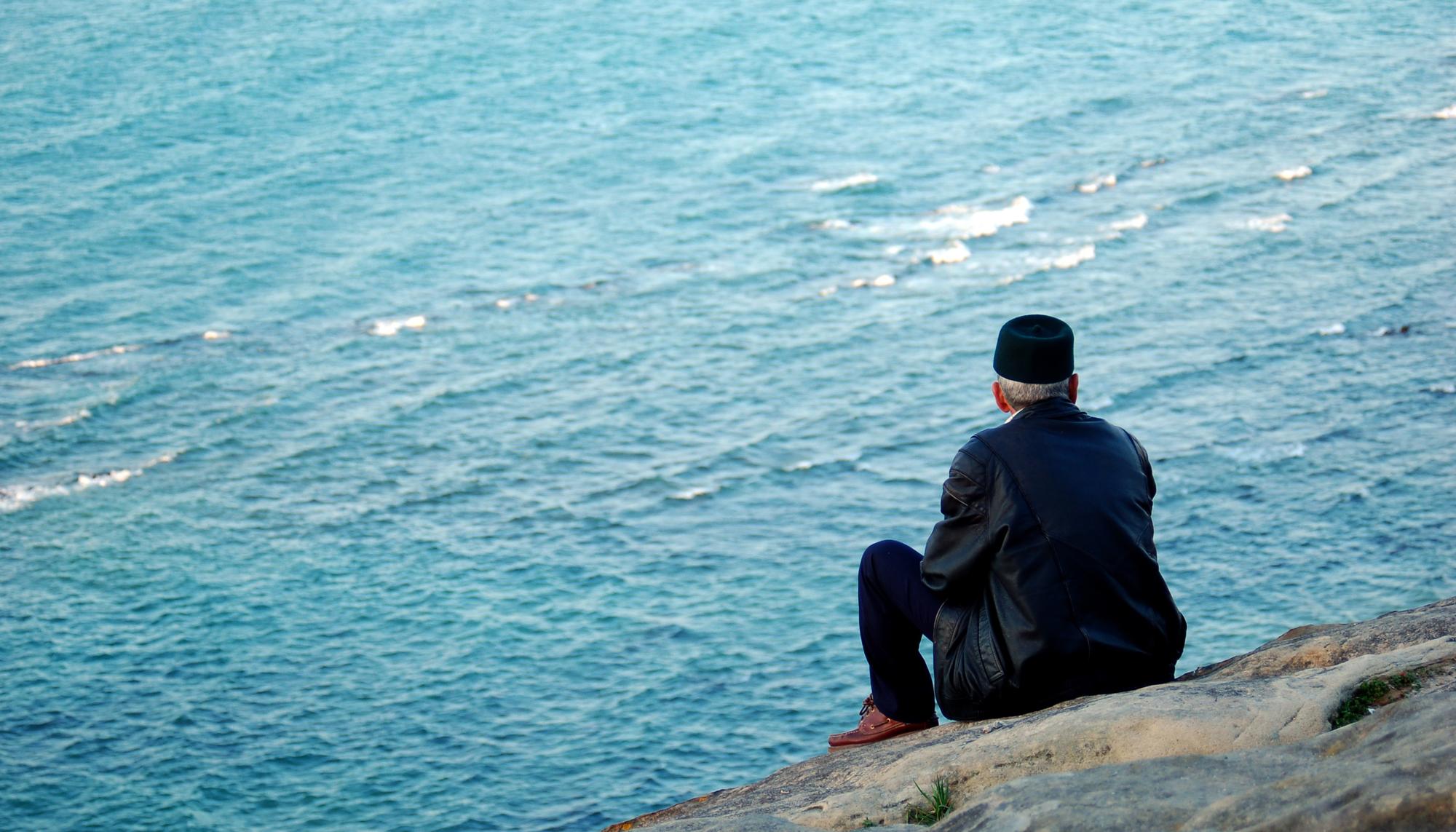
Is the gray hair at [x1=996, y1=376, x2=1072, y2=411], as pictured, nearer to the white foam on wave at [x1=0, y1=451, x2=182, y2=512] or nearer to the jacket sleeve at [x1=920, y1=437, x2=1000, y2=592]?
the jacket sleeve at [x1=920, y1=437, x2=1000, y2=592]

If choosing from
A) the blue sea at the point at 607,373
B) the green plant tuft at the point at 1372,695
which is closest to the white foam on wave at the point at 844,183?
the blue sea at the point at 607,373

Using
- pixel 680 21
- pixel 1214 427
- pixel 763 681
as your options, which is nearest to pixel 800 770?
pixel 763 681

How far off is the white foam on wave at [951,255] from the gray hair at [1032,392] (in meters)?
15.2

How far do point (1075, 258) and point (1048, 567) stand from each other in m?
15.5

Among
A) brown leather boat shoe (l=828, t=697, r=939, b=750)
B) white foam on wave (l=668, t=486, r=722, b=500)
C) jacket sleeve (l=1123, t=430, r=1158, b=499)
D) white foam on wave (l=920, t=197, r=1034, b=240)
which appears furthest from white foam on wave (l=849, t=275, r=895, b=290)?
jacket sleeve (l=1123, t=430, r=1158, b=499)

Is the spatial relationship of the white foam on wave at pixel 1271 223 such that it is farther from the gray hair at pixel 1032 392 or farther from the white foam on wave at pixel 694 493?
the gray hair at pixel 1032 392

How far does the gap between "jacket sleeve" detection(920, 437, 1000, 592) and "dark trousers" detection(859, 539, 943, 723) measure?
158mm

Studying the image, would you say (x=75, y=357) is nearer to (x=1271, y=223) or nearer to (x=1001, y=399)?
(x=1001, y=399)

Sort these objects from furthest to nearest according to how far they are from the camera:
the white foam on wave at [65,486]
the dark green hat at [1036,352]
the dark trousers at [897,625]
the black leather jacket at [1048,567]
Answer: the white foam on wave at [65,486], the dark trousers at [897,625], the dark green hat at [1036,352], the black leather jacket at [1048,567]

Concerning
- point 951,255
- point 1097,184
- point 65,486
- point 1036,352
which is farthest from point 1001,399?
point 1097,184

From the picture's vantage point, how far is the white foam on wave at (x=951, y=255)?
796 inches

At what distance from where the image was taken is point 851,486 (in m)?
13.8

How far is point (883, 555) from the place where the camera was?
18.4 ft

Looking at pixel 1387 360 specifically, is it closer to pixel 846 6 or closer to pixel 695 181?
pixel 695 181
